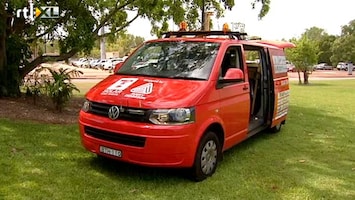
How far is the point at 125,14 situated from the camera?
41.5ft

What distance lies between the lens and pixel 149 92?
4660mm

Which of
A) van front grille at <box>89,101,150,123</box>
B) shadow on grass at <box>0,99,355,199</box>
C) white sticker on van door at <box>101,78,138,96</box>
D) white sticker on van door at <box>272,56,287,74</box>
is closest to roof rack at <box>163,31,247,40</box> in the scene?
white sticker on van door at <box>272,56,287,74</box>

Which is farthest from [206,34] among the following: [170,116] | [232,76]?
[170,116]

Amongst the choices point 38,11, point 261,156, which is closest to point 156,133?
point 261,156

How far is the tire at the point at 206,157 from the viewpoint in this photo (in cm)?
477

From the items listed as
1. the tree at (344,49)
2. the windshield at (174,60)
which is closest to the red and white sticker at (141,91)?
the windshield at (174,60)

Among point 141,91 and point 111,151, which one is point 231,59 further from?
point 111,151

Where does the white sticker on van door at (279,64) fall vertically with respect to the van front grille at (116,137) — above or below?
above

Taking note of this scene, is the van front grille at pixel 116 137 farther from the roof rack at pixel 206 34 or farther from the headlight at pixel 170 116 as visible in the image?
the roof rack at pixel 206 34

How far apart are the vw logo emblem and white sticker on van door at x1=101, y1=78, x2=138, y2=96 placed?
0.21m

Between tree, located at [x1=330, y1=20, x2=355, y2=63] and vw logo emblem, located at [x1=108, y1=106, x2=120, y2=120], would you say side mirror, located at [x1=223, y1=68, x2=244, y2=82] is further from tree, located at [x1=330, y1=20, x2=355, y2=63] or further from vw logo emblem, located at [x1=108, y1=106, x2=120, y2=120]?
tree, located at [x1=330, y1=20, x2=355, y2=63]

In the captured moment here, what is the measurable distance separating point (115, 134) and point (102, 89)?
2.40 feet

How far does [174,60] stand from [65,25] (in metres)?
4.05

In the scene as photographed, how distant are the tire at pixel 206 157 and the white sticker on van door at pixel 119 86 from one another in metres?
1.17
